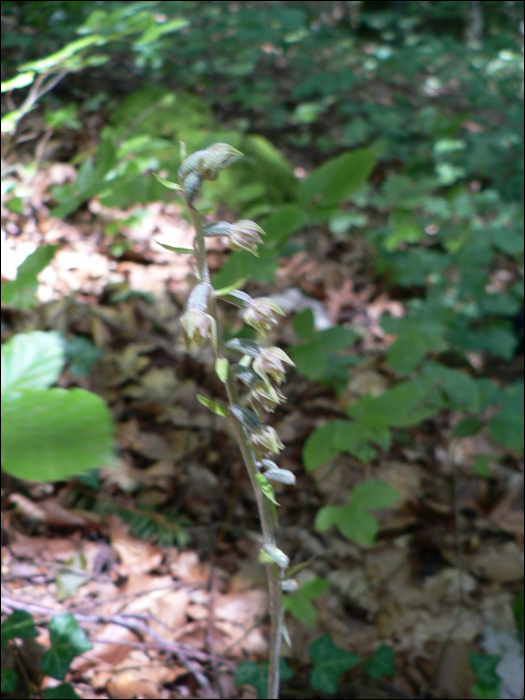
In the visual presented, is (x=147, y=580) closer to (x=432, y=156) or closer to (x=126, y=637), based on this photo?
(x=126, y=637)

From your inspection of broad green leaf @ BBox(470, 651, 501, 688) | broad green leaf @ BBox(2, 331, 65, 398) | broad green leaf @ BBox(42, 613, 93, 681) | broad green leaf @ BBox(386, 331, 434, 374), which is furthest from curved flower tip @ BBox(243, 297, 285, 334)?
broad green leaf @ BBox(470, 651, 501, 688)

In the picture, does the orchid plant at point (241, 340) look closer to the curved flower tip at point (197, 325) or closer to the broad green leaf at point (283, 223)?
the curved flower tip at point (197, 325)

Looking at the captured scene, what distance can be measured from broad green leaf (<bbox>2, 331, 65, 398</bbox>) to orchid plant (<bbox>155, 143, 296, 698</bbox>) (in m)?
0.80

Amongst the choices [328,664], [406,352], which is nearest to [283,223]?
[406,352]

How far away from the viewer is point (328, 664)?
1444mm

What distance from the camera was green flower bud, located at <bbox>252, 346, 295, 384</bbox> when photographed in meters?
0.73

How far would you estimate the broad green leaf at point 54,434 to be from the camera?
3.38ft

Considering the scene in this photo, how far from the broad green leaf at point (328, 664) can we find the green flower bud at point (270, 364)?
3.69 feet

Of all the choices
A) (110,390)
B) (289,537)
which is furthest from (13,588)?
(289,537)

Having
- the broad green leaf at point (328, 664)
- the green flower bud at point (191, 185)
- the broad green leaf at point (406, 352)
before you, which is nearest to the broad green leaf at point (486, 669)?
the broad green leaf at point (328, 664)

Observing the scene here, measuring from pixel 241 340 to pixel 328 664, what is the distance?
1178mm

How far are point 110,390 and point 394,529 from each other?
1.36m

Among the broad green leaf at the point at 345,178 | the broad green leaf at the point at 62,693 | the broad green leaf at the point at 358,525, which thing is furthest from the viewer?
the broad green leaf at the point at 345,178

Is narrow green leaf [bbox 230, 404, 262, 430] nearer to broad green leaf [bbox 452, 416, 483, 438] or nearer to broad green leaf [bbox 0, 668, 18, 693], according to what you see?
broad green leaf [bbox 0, 668, 18, 693]
